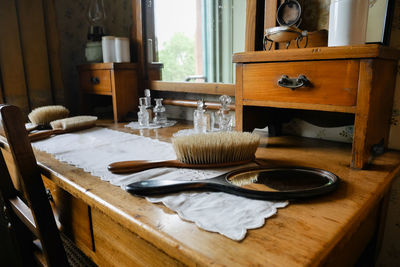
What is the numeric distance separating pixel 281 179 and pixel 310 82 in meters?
0.27

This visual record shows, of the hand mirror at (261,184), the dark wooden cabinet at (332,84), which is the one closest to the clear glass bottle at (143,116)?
the dark wooden cabinet at (332,84)

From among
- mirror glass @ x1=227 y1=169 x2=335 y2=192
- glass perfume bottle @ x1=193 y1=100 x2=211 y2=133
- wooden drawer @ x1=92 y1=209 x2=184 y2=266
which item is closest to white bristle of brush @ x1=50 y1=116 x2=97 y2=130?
glass perfume bottle @ x1=193 y1=100 x2=211 y2=133

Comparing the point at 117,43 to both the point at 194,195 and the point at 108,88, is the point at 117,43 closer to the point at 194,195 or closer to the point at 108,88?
the point at 108,88

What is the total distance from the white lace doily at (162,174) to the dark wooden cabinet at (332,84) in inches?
10.5

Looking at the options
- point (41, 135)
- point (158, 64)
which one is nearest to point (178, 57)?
point (158, 64)

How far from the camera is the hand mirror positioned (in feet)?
1.53

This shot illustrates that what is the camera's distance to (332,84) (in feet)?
2.10

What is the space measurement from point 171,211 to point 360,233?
530mm

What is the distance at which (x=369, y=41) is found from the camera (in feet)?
2.57

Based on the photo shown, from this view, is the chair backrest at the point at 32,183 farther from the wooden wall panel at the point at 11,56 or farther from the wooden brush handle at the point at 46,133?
the wooden wall panel at the point at 11,56

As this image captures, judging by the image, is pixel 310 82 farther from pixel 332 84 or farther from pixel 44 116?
pixel 44 116

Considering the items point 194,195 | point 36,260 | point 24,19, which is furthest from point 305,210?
point 24,19

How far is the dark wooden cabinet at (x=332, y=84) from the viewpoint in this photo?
598mm

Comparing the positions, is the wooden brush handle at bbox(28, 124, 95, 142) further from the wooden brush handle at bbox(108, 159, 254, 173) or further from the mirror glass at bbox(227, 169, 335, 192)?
the mirror glass at bbox(227, 169, 335, 192)
